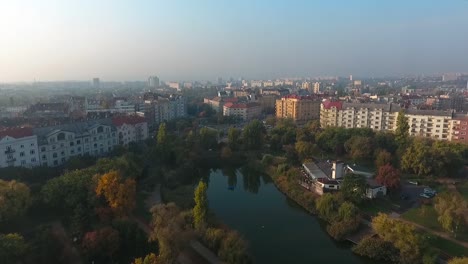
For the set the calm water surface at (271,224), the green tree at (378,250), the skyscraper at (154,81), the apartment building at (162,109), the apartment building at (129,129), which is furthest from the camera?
the skyscraper at (154,81)

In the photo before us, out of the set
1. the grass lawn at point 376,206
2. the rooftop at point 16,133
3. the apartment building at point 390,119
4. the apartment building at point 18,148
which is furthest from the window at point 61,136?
the apartment building at point 390,119

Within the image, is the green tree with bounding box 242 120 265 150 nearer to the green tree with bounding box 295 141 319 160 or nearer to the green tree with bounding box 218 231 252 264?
the green tree with bounding box 295 141 319 160

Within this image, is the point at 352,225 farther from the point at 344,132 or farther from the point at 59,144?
the point at 59,144

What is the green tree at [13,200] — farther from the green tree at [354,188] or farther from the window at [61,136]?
the green tree at [354,188]

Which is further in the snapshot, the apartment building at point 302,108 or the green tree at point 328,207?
the apartment building at point 302,108

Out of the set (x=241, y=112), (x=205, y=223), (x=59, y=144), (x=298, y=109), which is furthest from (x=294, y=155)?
(x=241, y=112)

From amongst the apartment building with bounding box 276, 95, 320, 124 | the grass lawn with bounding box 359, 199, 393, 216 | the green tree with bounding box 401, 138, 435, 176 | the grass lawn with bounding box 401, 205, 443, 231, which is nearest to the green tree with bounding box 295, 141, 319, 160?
the green tree with bounding box 401, 138, 435, 176

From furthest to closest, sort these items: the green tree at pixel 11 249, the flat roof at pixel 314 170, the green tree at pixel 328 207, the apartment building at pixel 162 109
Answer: the apartment building at pixel 162 109 → the flat roof at pixel 314 170 → the green tree at pixel 328 207 → the green tree at pixel 11 249

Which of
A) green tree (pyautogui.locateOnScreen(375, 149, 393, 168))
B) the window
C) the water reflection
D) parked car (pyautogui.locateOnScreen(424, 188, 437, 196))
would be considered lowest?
the water reflection

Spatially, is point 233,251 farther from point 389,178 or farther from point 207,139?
point 207,139
